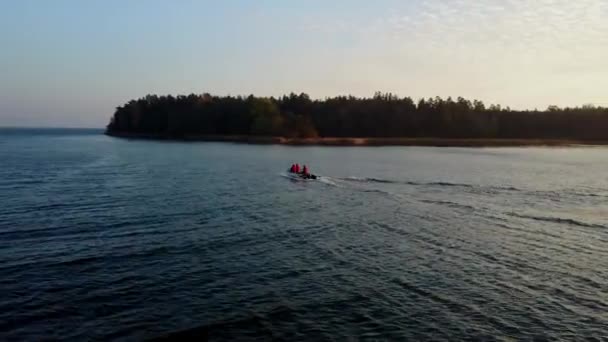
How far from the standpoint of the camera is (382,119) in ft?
532

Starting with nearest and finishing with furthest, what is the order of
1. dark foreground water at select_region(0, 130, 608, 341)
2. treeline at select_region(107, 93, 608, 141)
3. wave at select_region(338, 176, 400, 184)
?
dark foreground water at select_region(0, 130, 608, 341) < wave at select_region(338, 176, 400, 184) < treeline at select_region(107, 93, 608, 141)

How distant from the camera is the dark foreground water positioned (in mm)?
13992

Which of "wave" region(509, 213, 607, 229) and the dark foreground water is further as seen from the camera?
"wave" region(509, 213, 607, 229)

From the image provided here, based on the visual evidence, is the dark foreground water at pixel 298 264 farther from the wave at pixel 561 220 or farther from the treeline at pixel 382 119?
the treeline at pixel 382 119

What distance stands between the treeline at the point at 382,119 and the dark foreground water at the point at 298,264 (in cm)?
11579

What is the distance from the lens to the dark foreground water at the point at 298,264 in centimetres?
1399

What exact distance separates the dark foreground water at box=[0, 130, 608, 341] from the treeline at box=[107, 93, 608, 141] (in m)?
116

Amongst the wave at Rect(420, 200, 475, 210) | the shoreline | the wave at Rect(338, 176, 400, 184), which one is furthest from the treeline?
the wave at Rect(420, 200, 475, 210)

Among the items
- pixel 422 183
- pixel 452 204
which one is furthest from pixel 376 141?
pixel 452 204

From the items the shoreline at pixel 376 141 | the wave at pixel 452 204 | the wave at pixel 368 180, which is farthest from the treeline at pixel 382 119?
the wave at pixel 452 204

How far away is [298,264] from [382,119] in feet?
480

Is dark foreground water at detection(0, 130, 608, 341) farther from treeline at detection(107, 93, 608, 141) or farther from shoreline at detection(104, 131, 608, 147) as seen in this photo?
treeline at detection(107, 93, 608, 141)

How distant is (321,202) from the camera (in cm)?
3550

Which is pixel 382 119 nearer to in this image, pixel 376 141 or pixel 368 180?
pixel 376 141
